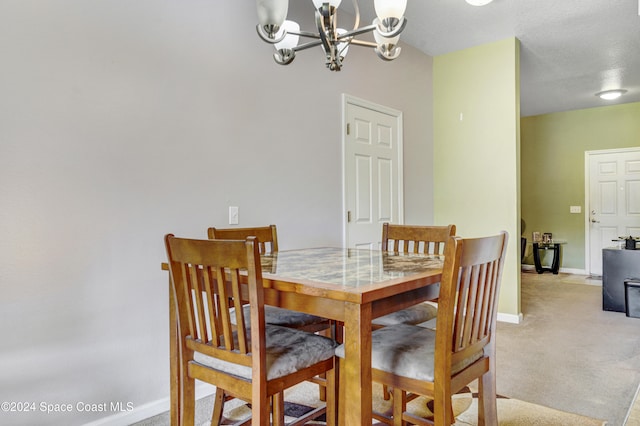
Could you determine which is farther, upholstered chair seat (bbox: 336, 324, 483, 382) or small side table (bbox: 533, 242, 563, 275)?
small side table (bbox: 533, 242, 563, 275)

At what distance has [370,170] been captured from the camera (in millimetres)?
3617

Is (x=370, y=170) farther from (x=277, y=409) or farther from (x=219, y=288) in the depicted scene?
(x=219, y=288)

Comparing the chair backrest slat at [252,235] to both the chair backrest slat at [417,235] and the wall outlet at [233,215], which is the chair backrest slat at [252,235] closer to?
the wall outlet at [233,215]

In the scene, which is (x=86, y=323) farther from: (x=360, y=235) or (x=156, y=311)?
(x=360, y=235)

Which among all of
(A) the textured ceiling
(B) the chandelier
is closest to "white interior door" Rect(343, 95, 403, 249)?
(A) the textured ceiling

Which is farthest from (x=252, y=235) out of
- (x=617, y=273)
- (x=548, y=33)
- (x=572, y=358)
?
(x=617, y=273)

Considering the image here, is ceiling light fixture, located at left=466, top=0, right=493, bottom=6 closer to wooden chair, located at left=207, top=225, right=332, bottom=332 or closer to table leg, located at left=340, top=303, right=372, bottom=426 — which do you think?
wooden chair, located at left=207, top=225, right=332, bottom=332

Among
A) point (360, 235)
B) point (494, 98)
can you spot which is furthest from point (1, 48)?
point (494, 98)

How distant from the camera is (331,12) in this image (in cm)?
168

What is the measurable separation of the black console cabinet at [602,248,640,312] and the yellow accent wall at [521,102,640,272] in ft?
9.03

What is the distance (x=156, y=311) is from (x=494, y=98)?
11.9ft

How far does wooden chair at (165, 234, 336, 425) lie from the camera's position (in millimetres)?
1193

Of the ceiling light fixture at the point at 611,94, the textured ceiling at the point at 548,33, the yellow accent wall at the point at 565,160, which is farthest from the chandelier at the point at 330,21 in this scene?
the yellow accent wall at the point at 565,160

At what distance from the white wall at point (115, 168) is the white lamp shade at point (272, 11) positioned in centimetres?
81
